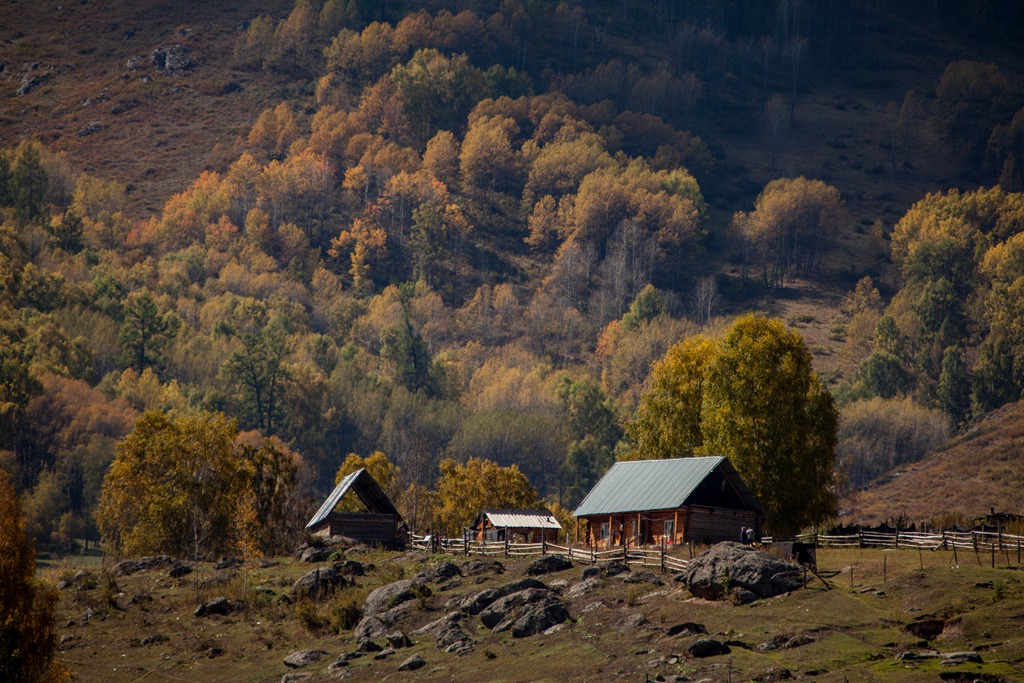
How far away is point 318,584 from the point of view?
224 feet

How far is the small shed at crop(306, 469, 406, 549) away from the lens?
A: 84.8 m

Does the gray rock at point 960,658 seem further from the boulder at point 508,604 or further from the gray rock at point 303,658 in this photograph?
the gray rock at point 303,658

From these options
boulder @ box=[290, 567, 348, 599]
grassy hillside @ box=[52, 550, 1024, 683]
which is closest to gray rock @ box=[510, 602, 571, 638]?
grassy hillside @ box=[52, 550, 1024, 683]

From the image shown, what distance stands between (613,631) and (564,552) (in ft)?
46.8

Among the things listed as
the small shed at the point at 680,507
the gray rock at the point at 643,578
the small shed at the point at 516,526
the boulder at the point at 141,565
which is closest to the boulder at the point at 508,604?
the gray rock at the point at 643,578

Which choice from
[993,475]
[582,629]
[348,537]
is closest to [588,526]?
[348,537]

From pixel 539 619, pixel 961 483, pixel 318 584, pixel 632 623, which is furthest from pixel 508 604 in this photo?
pixel 961 483

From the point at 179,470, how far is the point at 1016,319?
130258mm

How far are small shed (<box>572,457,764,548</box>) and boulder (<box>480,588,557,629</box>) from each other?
8512 mm

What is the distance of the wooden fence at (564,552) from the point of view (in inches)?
2482

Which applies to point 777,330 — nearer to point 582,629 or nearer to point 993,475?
point 582,629

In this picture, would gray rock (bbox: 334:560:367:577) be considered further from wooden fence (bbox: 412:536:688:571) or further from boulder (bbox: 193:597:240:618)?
wooden fence (bbox: 412:536:688:571)

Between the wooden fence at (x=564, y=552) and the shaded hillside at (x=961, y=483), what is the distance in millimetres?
60124

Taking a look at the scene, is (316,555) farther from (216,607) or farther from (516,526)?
(516,526)
